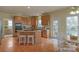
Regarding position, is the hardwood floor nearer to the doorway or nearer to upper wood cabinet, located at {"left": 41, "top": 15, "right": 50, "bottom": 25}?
the doorway

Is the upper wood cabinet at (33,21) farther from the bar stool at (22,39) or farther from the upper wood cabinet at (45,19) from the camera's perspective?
the bar stool at (22,39)

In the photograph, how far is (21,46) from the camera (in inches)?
159

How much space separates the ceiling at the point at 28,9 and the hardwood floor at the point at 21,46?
696mm

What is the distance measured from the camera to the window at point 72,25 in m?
3.97

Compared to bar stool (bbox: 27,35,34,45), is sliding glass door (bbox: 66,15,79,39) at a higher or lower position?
higher

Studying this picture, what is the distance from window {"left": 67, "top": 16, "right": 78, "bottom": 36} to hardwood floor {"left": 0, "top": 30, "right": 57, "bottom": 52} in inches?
23.6

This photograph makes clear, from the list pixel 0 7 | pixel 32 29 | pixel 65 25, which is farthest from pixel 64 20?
pixel 0 7

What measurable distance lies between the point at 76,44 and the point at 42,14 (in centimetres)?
119

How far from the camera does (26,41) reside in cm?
416

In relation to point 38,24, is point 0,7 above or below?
above

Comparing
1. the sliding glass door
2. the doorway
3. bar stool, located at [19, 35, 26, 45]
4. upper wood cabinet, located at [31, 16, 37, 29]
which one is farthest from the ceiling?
bar stool, located at [19, 35, 26, 45]

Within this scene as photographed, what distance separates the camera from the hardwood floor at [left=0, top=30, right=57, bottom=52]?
157 inches

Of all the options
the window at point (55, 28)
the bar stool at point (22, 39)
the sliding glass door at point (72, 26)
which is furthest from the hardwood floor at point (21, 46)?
the sliding glass door at point (72, 26)

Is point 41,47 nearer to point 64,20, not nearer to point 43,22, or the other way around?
point 43,22
